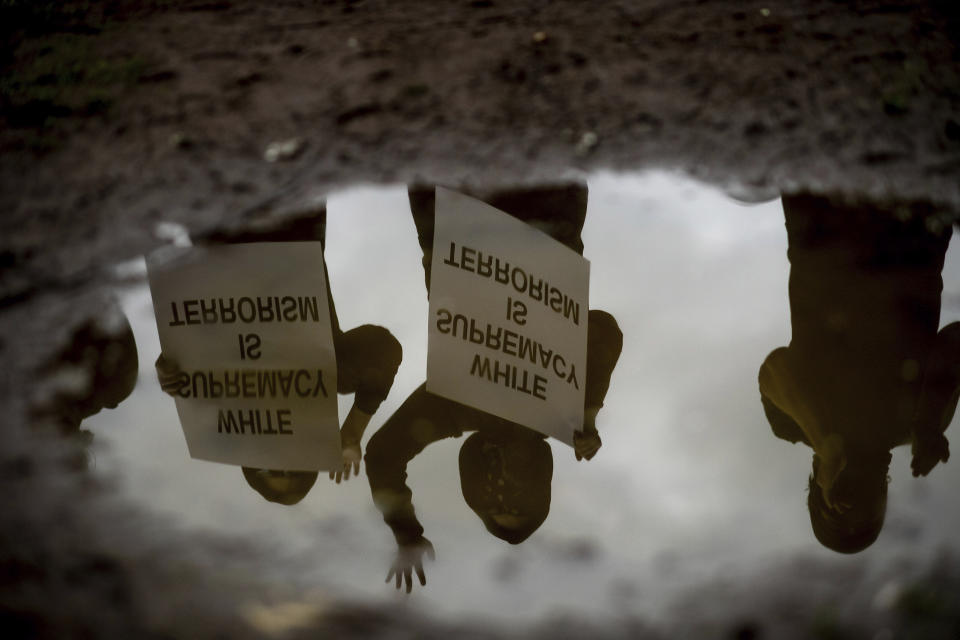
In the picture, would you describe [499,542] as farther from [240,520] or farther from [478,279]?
[478,279]

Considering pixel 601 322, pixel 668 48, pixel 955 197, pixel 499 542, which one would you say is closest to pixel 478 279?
pixel 601 322

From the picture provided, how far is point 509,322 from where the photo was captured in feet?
3.43

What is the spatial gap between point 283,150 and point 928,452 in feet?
3.83

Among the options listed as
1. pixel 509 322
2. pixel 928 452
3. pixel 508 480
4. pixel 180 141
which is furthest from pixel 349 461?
pixel 180 141

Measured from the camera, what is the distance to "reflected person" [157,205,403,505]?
0.83 meters

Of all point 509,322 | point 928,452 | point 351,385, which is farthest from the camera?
point 509,322

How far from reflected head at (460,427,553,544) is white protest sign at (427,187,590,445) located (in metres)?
0.03

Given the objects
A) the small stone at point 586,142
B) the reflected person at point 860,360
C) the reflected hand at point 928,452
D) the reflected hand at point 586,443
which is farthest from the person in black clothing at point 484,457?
the small stone at point 586,142

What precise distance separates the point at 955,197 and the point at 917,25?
74 centimetres

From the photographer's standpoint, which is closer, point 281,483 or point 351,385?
point 281,483

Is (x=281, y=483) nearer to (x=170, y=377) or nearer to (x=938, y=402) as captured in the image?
(x=170, y=377)

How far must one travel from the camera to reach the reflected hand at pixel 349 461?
84 cm

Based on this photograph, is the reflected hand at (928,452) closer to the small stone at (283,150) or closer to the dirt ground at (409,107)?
the dirt ground at (409,107)

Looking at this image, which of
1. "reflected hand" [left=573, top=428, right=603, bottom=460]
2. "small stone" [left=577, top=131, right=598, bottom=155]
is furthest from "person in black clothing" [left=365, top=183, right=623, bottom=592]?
"small stone" [left=577, top=131, right=598, bottom=155]
